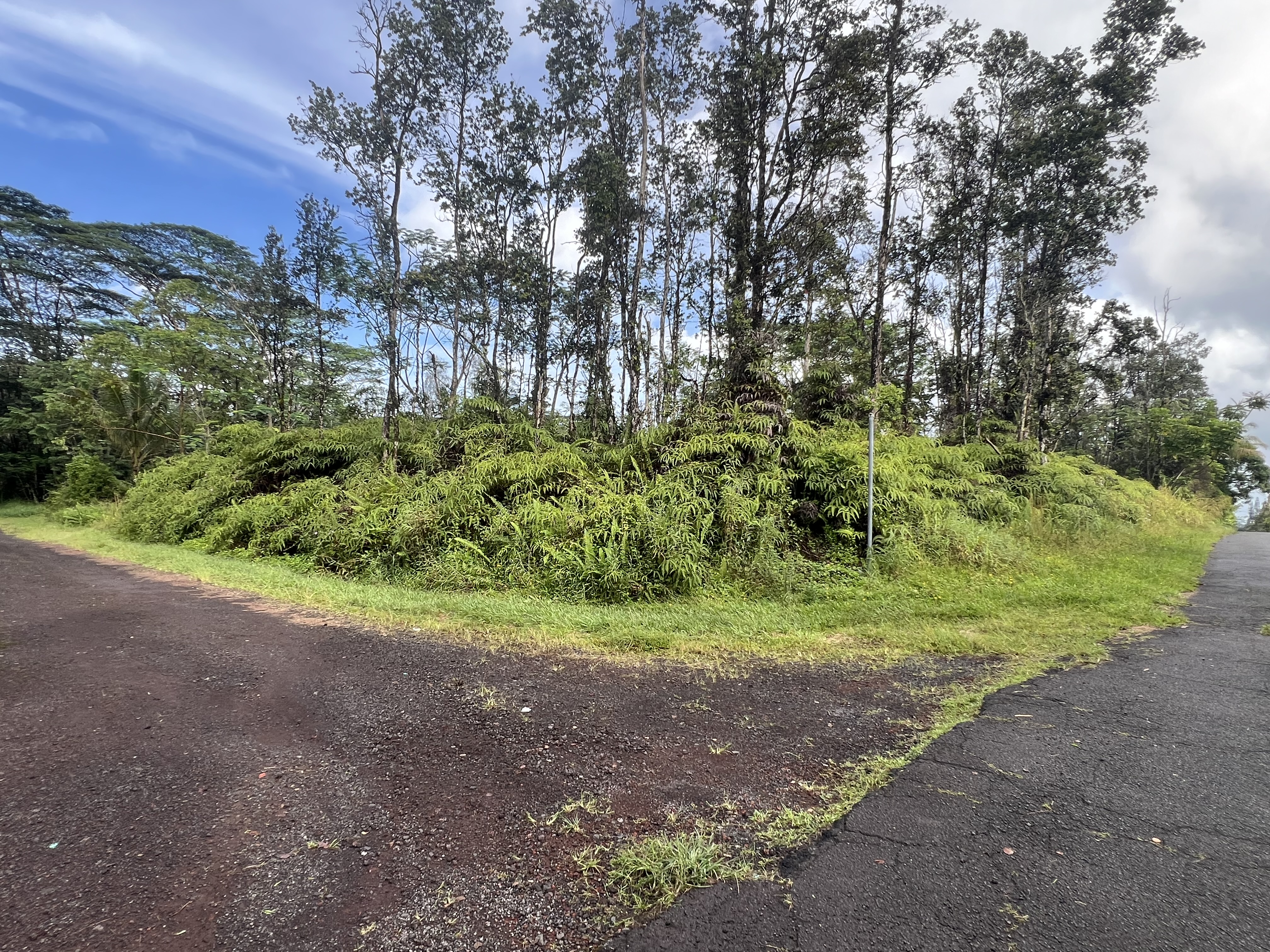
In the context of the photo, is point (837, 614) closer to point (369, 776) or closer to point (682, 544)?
point (682, 544)

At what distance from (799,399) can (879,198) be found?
22.8 ft

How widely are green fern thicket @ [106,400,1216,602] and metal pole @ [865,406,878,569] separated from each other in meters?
0.20

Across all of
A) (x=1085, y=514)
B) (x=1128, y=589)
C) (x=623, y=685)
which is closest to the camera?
(x=623, y=685)

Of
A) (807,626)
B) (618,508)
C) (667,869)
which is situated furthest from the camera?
(618,508)

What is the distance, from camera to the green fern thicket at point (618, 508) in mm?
6703

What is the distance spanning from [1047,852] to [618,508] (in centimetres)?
Answer: 574

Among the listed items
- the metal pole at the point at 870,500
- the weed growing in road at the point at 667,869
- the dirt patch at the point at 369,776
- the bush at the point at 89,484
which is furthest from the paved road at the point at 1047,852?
the bush at the point at 89,484

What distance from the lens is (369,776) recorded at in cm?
250

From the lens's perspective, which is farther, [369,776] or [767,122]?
[767,122]

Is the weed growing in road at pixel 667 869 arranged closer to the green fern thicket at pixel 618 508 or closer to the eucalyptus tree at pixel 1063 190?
the green fern thicket at pixel 618 508

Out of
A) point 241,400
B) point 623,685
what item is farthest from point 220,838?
point 241,400

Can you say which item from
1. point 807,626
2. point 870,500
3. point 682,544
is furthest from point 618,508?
point 870,500

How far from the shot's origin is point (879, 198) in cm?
1370

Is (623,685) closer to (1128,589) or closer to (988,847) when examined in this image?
(988,847)
